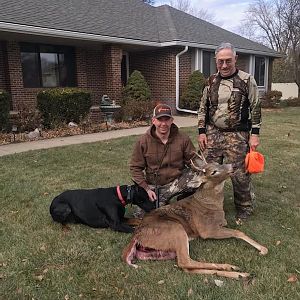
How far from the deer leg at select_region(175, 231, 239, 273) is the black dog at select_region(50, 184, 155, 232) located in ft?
2.46

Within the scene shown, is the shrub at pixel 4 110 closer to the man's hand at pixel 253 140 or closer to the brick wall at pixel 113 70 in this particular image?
the brick wall at pixel 113 70

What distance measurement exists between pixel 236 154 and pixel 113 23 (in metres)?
11.7

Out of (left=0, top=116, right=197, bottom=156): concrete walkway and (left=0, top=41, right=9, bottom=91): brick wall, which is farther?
(left=0, top=41, right=9, bottom=91): brick wall

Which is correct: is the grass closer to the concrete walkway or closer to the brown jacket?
the brown jacket

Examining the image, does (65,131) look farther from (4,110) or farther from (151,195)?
(151,195)

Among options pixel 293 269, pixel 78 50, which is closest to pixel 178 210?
pixel 293 269

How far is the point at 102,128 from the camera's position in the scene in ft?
36.6

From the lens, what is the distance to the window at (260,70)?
20.5 m

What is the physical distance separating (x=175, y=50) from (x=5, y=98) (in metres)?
7.95

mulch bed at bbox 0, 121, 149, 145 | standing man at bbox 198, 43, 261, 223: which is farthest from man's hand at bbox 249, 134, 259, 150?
mulch bed at bbox 0, 121, 149, 145

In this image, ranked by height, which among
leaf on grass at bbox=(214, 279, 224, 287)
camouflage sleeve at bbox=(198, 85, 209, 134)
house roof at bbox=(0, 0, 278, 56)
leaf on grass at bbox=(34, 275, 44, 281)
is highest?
house roof at bbox=(0, 0, 278, 56)

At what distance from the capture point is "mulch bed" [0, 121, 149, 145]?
9305mm

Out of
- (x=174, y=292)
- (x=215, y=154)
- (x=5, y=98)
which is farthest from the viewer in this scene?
(x=5, y=98)

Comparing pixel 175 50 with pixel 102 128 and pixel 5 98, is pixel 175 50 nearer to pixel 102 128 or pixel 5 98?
pixel 102 128
